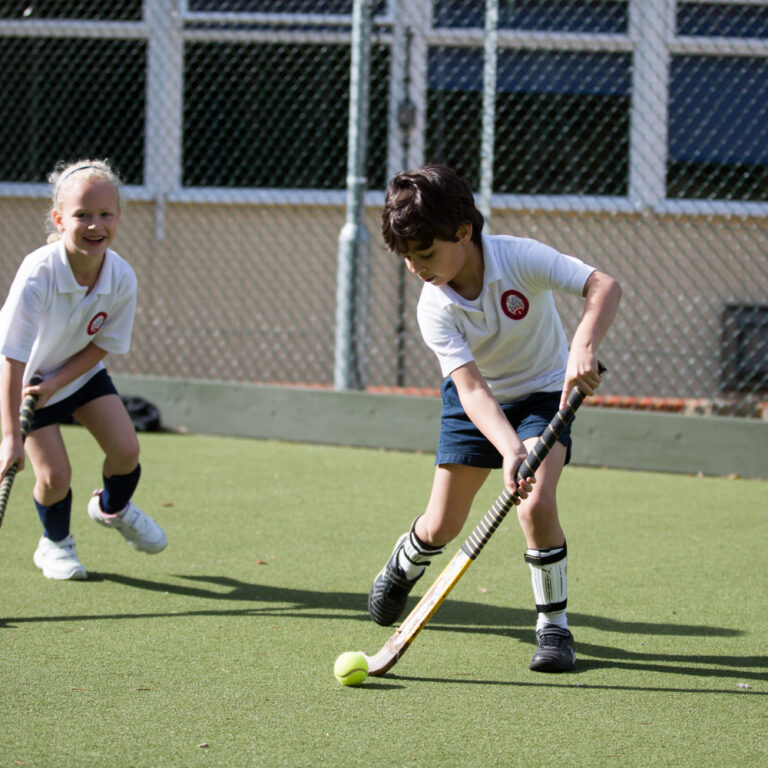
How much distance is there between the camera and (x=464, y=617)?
10.9 ft

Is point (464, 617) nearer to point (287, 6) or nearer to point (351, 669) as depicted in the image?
point (351, 669)

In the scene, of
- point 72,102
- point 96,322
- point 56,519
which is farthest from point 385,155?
point 56,519

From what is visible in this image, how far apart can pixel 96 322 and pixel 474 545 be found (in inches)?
60.2

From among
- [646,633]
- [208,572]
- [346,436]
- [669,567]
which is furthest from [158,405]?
[646,633]

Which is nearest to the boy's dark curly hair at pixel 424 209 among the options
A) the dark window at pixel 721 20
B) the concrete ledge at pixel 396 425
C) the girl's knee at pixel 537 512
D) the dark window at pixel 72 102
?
the girl's knee at pixel 537 512

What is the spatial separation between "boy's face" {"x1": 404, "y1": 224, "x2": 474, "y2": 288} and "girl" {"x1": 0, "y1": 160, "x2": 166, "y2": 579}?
111 cm

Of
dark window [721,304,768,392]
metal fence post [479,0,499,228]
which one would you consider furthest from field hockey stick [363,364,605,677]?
dark window [721,304,768,392]

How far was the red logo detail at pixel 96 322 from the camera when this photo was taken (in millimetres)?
3562

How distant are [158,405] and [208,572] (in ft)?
10.1

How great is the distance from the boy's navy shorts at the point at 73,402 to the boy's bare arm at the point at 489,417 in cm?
139

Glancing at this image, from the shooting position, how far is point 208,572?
378 cm

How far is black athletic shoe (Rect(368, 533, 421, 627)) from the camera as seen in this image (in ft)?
10.3

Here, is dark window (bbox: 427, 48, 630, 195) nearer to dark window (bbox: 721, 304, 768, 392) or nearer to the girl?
dark window (bbox: 721, 304, 768, 392)

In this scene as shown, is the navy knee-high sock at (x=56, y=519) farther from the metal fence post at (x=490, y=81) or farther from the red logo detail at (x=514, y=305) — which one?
the metal fence post at (x=490, y=81)
